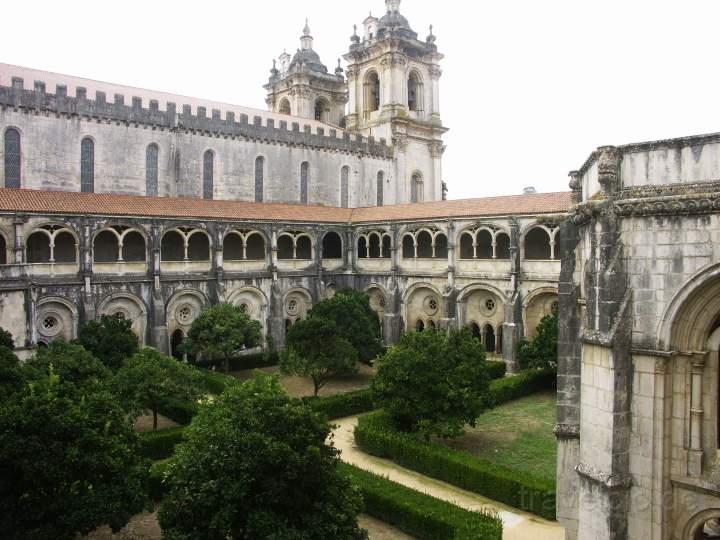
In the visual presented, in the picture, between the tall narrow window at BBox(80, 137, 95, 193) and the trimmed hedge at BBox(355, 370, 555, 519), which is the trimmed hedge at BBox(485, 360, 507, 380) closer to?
the trimmed hedge at BBox(355, 370, 555, 519)

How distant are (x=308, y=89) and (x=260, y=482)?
152 ft

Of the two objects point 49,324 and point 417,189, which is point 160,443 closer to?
point 49,324

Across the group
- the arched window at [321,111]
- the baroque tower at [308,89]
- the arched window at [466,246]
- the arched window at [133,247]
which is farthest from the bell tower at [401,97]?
the arched window at [133,247]

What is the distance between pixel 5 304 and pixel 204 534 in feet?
61.3

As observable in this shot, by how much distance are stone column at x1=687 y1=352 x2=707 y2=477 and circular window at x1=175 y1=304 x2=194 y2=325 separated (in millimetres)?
27142

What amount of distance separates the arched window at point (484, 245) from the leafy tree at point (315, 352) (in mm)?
12596

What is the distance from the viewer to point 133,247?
31984 millimetres

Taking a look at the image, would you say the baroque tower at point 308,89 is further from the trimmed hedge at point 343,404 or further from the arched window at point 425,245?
the trimmed hedge at point 343,404

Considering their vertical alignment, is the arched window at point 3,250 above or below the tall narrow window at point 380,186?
below

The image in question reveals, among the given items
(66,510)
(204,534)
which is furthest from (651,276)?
(66,510)

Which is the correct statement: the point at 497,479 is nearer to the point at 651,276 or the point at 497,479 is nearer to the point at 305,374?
the point at 651,276

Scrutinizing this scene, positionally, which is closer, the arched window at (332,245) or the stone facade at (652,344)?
the stone facade at (652,344)

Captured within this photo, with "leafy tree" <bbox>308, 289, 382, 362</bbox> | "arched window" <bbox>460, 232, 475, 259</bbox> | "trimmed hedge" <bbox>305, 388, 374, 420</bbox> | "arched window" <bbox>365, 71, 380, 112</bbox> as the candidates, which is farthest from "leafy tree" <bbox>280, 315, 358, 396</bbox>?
"arched window" <bbox>365, 71, 380, 112</bbox>

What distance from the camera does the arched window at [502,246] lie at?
3303 centimetres
